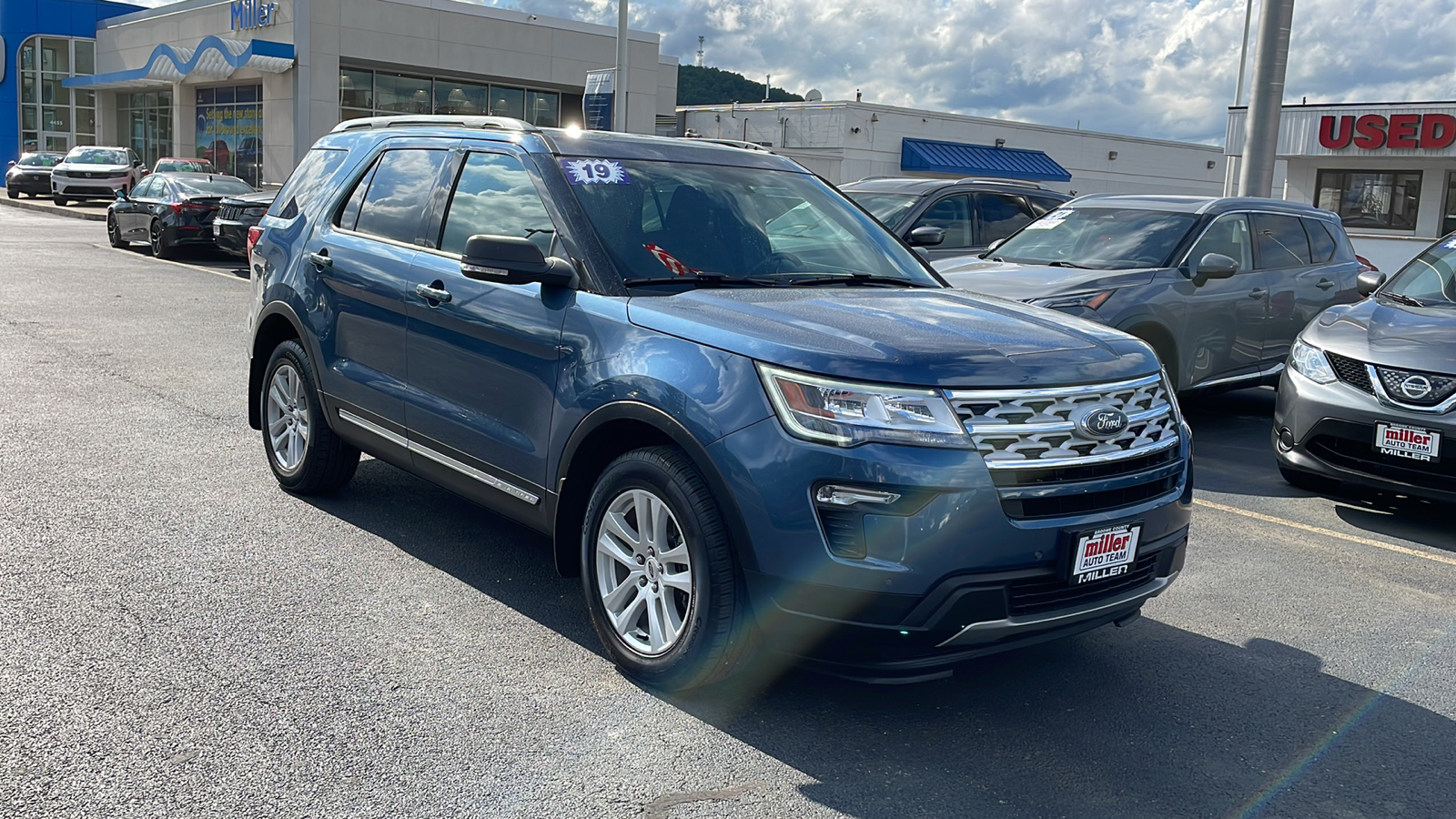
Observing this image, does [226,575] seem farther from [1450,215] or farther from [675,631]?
[1450,215]

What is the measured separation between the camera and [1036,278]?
875 cm

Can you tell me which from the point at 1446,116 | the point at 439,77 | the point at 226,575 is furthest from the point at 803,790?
the point at 439,77

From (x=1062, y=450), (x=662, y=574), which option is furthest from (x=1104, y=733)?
(x=662, y=574)

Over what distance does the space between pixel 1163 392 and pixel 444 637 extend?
2.68m

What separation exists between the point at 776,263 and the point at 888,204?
7.12 metres

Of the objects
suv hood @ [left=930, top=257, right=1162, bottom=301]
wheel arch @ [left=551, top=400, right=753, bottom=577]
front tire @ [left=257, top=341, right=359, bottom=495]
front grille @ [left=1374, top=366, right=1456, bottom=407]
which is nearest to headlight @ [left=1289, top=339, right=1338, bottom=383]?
front grille @ [left=1374, top=366, right=1456, bottom=407]

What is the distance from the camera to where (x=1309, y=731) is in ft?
13.1

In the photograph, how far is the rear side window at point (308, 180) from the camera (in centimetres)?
614

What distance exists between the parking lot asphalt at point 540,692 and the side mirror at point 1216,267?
268 cm

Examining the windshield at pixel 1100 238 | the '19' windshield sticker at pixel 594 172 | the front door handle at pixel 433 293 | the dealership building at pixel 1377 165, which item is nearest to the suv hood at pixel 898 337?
the '19' windshield sticker at pixel 594 172

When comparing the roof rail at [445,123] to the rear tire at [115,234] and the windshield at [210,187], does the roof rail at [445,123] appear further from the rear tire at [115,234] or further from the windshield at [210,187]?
the rear tire at [115,234]

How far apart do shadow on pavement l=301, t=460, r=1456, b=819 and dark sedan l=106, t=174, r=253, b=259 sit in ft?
60.2

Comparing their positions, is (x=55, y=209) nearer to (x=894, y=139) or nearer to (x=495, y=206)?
(x=894, y=139)

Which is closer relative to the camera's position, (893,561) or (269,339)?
(893,561)
